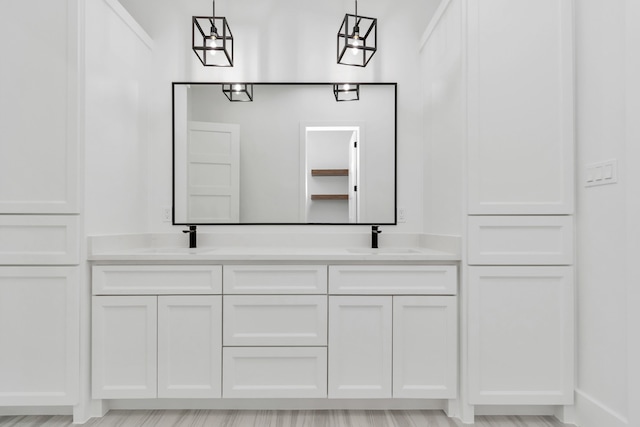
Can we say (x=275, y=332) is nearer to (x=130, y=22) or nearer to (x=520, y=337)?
(x=520, y=337)

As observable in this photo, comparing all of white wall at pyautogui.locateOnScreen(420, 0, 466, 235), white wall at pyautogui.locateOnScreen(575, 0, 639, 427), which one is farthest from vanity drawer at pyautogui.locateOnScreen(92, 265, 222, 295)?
white wall at pyautogui.locateOnScreen(575, 0, 639, 427)

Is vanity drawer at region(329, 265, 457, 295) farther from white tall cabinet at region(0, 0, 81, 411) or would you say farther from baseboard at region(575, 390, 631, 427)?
white tall cabinet at region(0, 0, 81, 411)

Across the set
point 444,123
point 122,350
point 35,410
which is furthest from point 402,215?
point 35,410

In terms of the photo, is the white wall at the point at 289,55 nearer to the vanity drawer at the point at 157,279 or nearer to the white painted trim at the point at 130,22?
the white painted trim at the point at 130,22

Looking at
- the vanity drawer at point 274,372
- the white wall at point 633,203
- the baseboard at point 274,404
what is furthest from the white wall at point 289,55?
the white wall at point 633,203

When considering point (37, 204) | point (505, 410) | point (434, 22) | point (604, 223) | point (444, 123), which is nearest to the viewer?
point (604, 223)

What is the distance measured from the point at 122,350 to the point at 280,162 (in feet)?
4.76

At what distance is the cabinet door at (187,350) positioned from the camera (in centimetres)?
205

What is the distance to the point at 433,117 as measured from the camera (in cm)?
250

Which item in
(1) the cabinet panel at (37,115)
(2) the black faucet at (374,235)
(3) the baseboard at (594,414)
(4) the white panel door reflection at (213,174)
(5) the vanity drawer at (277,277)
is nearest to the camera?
(3) the baseboard at (594,414)

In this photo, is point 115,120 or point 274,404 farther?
point 115,120

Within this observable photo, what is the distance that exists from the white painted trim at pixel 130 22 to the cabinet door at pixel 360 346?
6.74 ft

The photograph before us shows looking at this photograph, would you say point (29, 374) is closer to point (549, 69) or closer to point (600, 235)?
point (600, 235)

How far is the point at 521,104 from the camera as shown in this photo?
78.7 inches
